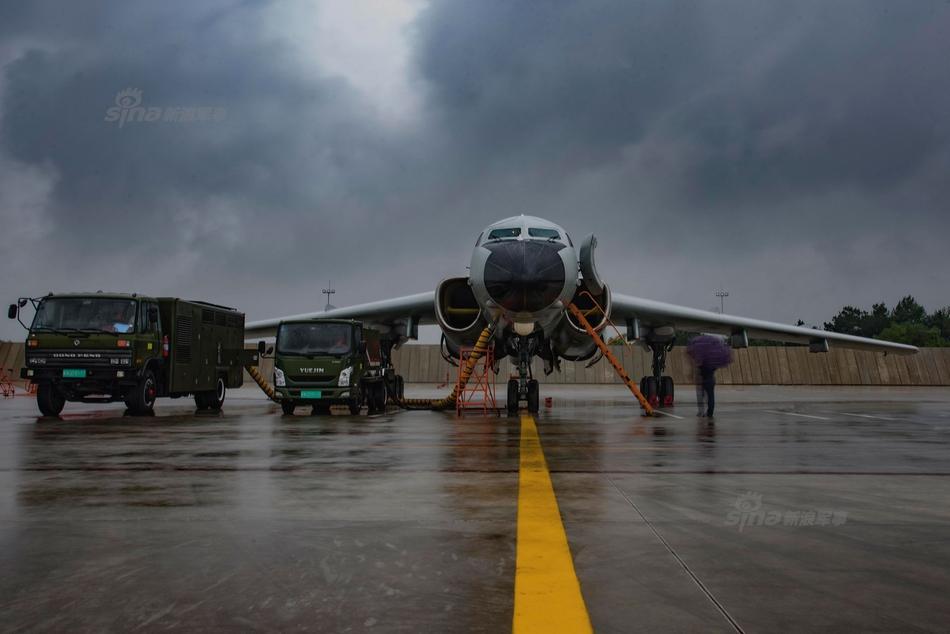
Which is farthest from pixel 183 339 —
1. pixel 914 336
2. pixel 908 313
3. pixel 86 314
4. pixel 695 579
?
pixel 908 313

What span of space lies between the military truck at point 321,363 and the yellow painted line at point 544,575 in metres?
10.4

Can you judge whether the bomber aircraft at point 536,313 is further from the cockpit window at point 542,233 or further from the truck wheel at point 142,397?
the truck wheel at point 142,397

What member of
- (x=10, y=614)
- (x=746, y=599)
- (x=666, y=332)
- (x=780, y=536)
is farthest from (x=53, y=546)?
(x=666, y=332)

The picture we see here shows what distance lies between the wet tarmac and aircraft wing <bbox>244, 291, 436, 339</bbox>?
11.7 metres

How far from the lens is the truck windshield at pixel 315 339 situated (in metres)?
15.6

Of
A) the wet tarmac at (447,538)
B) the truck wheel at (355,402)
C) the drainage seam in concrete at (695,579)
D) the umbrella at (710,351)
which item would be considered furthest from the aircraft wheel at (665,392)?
the drainage seam in concrete at (695,579)

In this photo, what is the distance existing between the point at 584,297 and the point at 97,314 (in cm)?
963

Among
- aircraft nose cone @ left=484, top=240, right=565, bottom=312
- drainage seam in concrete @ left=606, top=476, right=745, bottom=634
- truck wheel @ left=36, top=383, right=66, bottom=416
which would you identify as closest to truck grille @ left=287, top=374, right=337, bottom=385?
aircraft nose cone @ left=484, top=240, right=565, bottom=312

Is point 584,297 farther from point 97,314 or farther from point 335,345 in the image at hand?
point 97,314

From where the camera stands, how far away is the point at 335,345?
616 inches

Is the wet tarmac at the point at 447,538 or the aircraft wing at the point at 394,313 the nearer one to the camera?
the wet tarmac at the point at 447,538

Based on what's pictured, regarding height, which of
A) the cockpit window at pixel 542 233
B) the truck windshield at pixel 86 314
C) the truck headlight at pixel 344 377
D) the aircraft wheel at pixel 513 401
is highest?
the cockpit window at pixel 542 233

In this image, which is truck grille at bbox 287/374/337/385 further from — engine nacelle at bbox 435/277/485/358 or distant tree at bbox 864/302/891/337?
distant tree at bbox 864/302/891/337

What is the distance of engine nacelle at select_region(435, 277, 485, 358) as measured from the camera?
661 inches
